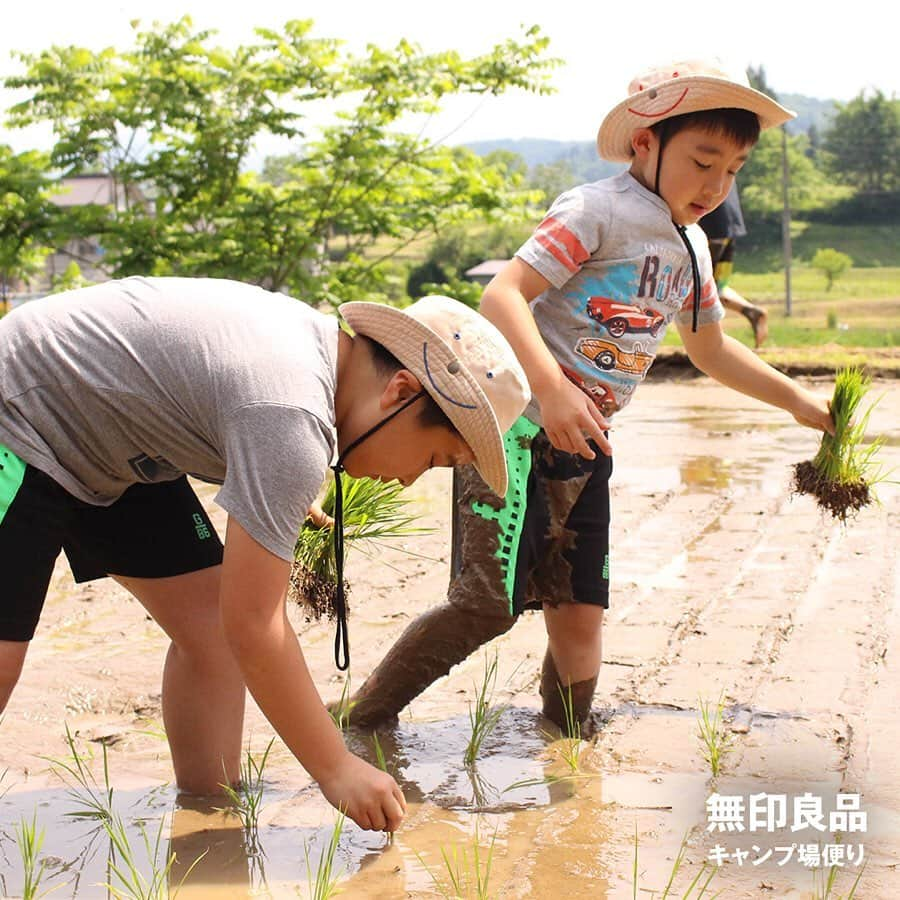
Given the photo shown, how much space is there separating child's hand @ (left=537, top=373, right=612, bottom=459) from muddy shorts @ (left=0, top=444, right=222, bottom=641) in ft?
2.71

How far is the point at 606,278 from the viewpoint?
3.35 meters

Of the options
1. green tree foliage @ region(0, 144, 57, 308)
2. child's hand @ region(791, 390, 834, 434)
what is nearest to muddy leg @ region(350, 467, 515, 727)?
child's hand @ region(791, 390, 834, 434)

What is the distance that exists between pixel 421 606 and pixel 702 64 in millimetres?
2267

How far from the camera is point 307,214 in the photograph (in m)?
9.85

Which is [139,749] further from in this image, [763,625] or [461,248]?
[461,248]

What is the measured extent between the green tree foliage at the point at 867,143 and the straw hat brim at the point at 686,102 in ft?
215

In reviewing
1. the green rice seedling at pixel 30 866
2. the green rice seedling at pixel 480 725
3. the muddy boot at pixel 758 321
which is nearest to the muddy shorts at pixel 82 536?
the green rice seedling at pixel 30 866

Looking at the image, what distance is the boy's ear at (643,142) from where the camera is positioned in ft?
11.1

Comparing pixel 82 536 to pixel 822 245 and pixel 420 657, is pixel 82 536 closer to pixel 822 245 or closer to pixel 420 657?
pixel 420 657

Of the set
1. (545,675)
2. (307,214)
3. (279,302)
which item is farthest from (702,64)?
(307,214)

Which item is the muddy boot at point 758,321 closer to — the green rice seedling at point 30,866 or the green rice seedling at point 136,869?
the green rice seedling at point 136,869

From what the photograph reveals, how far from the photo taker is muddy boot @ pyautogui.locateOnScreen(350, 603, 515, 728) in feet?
11.1

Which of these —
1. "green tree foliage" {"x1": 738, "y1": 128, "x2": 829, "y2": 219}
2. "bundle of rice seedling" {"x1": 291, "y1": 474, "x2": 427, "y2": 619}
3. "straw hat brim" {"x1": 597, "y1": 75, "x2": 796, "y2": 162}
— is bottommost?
"bundle of rice seedling" {"x1": 291, "y1": 474, "x2": 427, "y2": 619}

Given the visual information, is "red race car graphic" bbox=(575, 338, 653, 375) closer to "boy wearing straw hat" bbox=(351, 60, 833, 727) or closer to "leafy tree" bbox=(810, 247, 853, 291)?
"boy wearing straw hat" bbox=(351, 60, 833, 727)
